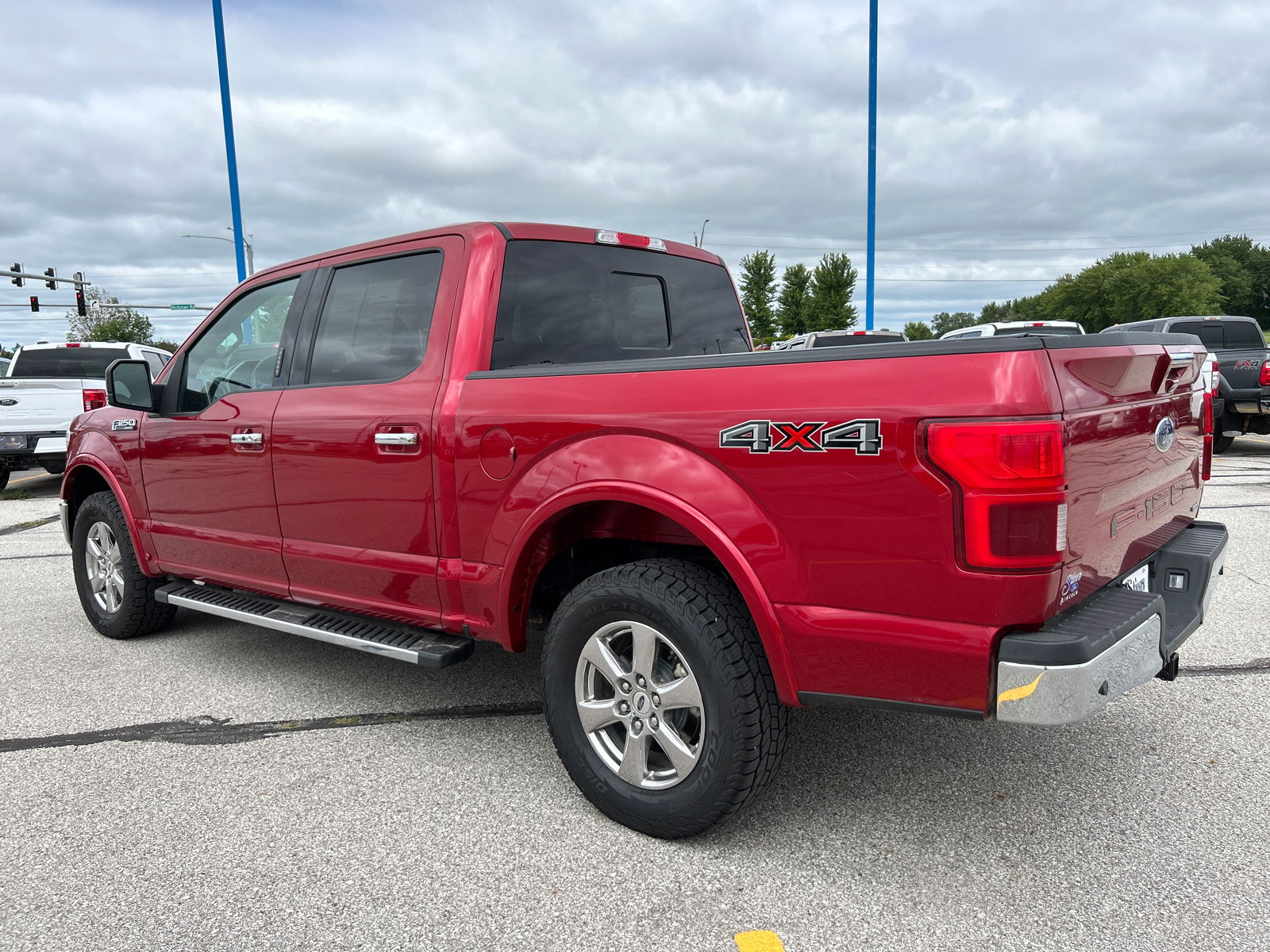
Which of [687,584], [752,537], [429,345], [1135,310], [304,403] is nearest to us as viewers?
[752,537]

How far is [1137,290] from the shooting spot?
9075cm

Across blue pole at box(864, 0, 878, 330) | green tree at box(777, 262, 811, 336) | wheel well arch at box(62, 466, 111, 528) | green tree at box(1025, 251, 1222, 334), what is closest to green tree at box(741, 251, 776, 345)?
green tree at box(777, 262, 811, 336)

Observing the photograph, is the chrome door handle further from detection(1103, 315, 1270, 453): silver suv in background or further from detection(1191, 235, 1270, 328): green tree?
detection(1191, 235, 1270, 328): green tree

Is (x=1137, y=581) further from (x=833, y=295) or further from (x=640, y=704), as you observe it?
(x=833, y=295)

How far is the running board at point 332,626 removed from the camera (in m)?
3.20

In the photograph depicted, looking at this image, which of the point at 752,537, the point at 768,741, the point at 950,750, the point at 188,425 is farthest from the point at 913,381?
the point at 188,425

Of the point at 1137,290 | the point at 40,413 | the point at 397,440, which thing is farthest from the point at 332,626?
the point at 1137,290

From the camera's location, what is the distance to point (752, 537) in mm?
2438

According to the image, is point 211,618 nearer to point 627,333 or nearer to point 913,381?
point 627,333

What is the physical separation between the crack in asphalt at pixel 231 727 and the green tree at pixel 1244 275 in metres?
118

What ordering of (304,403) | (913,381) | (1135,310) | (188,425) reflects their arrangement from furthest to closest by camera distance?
(1135,310) → (188,425) → (304,403) → (913,381)

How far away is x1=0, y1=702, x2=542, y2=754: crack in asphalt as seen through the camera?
3568 mm

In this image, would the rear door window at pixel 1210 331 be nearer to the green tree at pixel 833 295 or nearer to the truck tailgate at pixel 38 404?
the truck tailgate at pixel 38 404

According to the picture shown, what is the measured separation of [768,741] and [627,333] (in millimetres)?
1862
